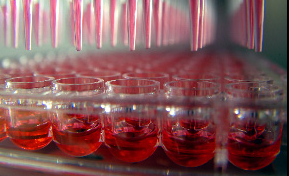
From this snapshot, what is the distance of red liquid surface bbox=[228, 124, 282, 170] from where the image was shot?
1.22ft

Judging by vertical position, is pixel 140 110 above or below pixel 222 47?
below

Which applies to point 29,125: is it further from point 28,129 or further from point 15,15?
point 15,15

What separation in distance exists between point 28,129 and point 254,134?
1.17 feet

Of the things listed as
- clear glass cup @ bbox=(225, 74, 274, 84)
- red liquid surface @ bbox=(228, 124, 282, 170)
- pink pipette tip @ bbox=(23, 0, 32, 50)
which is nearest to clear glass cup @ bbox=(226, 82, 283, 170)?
red liquid surface @ bbox=(228, 124, 282, 170)

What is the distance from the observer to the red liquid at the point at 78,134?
1.34ft

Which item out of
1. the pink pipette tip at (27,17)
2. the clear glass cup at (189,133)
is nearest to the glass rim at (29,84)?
the pink pipette tip at (27,17)

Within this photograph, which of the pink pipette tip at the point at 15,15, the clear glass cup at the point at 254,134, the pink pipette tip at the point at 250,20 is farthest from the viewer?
the pink pipette tip at the point at 15,15

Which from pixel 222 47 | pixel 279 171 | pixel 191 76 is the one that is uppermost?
pixel 222 47

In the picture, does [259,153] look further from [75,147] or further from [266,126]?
[75,147]

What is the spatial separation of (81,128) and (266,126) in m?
0.28

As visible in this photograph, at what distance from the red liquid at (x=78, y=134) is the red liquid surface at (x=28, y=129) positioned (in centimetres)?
3

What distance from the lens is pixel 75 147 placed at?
16.1 inches

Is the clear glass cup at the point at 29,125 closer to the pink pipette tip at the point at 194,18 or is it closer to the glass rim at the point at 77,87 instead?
the glass rim at the point at 77,87

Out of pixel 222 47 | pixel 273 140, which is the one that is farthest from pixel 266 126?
pixel 222 47
